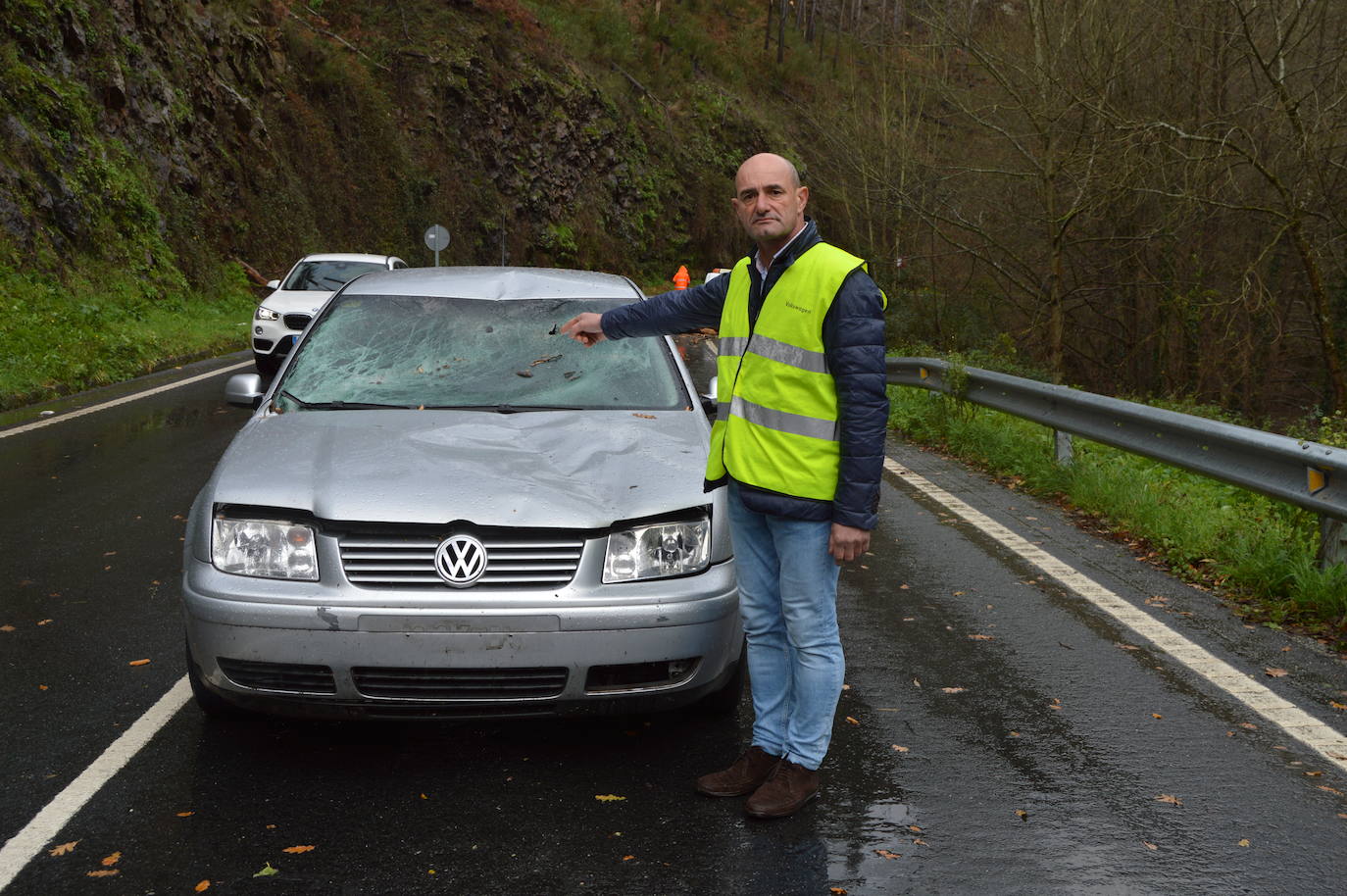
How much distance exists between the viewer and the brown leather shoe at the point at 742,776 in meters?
3.78

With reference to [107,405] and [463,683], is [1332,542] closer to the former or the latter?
[463,683]

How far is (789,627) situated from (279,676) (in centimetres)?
153

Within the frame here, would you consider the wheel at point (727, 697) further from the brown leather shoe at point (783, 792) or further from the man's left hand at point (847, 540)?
the man's left hand at point (847, 540)

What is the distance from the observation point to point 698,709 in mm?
4367

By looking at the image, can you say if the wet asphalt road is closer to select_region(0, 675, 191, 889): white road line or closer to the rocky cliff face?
select_region(0, 675, 191, 889): white road line

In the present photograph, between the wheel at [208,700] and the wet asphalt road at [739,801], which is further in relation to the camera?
the wheel at [208,700]

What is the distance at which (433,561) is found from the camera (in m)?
3.77

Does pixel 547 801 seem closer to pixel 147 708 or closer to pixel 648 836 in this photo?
pixel 648 836

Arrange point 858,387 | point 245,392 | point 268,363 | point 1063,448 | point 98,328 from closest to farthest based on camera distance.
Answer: point 858,387 < point 245,392 < point 1063,448 < point 268,363 < point 98,328

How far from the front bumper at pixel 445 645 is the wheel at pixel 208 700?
0.07 metres

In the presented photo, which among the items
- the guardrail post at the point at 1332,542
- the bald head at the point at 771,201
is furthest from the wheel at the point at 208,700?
the guardrail post at the point at 1332,542

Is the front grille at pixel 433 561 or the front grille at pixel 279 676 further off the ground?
the front grille at pixel 433 561

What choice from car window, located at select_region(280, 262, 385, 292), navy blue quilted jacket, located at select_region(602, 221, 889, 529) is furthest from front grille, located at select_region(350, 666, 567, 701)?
car window, located at select_region(280, 262, 385, 292)

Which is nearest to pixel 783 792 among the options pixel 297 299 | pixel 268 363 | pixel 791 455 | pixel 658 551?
pixel 658 551
